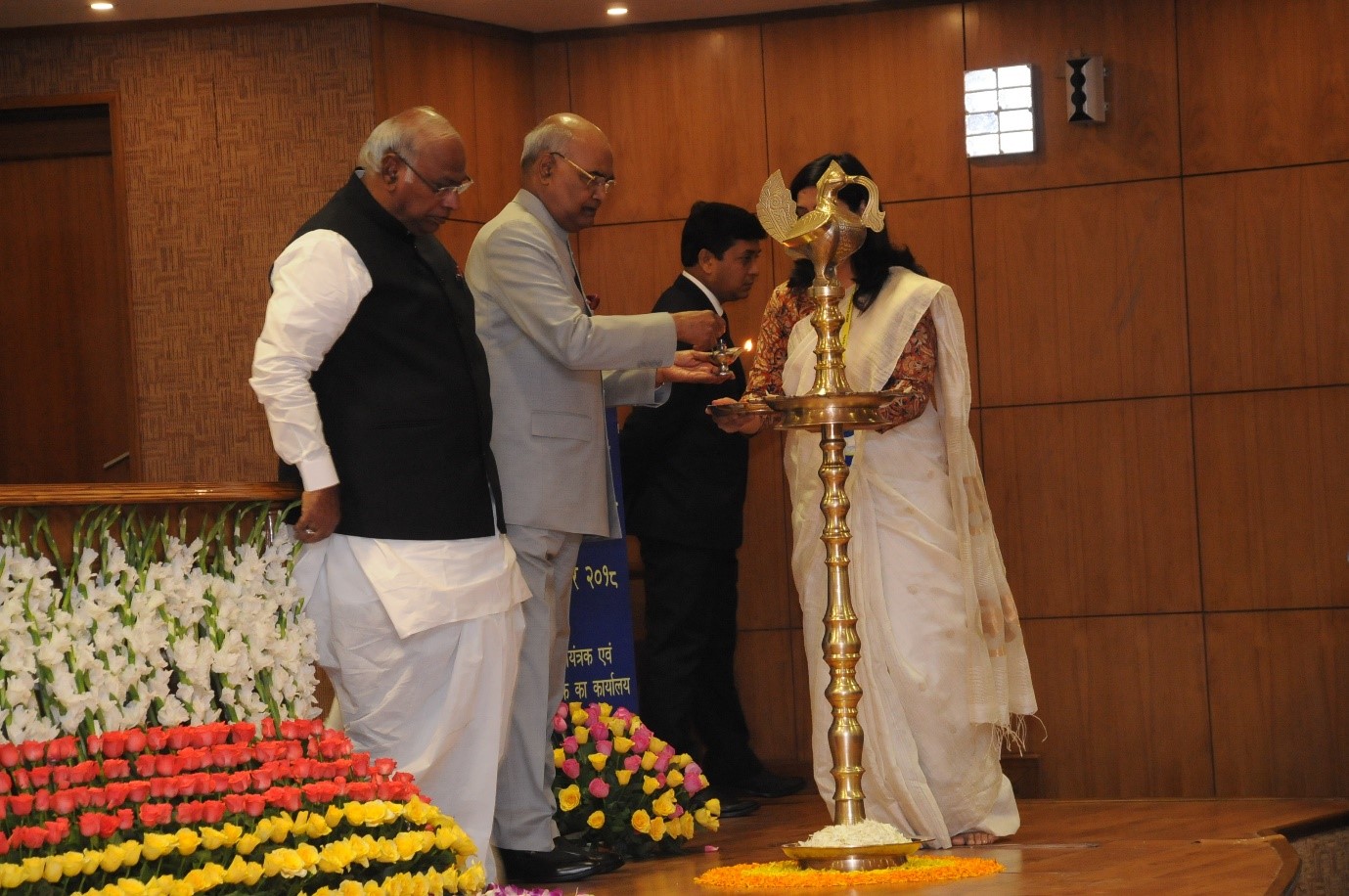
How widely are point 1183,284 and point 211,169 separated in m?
3.50

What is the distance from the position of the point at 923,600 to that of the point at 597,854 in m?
1.12

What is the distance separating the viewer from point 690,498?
5.69m

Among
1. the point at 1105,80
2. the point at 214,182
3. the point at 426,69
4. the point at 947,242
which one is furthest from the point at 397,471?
the point at 1105,80

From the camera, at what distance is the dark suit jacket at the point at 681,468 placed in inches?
224

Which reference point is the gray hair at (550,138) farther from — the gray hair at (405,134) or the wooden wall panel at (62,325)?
the wooden wall panel at (62,325)

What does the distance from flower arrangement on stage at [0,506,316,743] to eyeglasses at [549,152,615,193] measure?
1.29 m

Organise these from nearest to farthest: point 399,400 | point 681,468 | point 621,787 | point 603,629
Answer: point 399,400
point 621,787
point 603,629
point 681,468

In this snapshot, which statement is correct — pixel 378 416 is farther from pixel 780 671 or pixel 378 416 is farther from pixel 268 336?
pixel 780 671

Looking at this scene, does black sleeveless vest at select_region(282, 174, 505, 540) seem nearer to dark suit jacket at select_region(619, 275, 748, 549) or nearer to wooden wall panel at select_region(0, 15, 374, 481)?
dark suit jacket at select_region(619, 275, 748, 549)

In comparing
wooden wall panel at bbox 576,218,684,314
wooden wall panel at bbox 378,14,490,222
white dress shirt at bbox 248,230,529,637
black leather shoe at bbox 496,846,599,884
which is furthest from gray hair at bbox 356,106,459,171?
wooden wall panel at bbox 576,218,684,314

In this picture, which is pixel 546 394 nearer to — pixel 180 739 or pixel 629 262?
pixel 180 739

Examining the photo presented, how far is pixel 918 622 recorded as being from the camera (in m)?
4.59

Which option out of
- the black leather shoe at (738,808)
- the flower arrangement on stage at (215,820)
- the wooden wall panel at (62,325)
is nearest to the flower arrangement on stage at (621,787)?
the black leather shoe at (738,808)

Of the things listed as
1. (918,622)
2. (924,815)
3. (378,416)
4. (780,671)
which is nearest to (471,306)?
(378,416)
